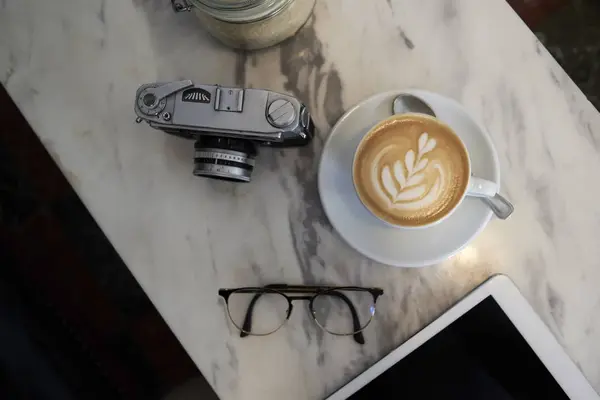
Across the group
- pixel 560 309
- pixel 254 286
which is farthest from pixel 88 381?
pixel 560 309

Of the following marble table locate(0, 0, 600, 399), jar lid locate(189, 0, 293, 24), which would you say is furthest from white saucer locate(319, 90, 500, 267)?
jar lid locate(189, 0, 293, 24)

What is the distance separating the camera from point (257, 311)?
606mm

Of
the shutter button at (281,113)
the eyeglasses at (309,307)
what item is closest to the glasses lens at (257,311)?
the eyeglasses at (309,307)

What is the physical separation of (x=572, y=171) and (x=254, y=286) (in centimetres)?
38

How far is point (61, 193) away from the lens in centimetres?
99

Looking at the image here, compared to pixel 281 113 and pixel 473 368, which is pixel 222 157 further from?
pixel 473 368

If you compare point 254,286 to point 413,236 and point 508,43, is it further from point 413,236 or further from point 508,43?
point 508,43

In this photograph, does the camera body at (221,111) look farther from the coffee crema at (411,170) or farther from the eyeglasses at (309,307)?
the eyeglasses at (309,307)

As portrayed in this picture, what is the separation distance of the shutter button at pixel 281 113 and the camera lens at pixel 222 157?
0.20ft

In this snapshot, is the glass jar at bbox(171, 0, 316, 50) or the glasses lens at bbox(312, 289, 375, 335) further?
the glasses lens at bbox(312, 289, 375, 335)

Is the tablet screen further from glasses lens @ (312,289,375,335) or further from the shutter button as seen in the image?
the shutter button

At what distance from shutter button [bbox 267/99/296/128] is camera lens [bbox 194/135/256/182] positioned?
60 millimetres

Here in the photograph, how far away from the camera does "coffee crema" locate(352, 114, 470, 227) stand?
51 cm

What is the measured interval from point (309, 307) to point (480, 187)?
0.22 m
